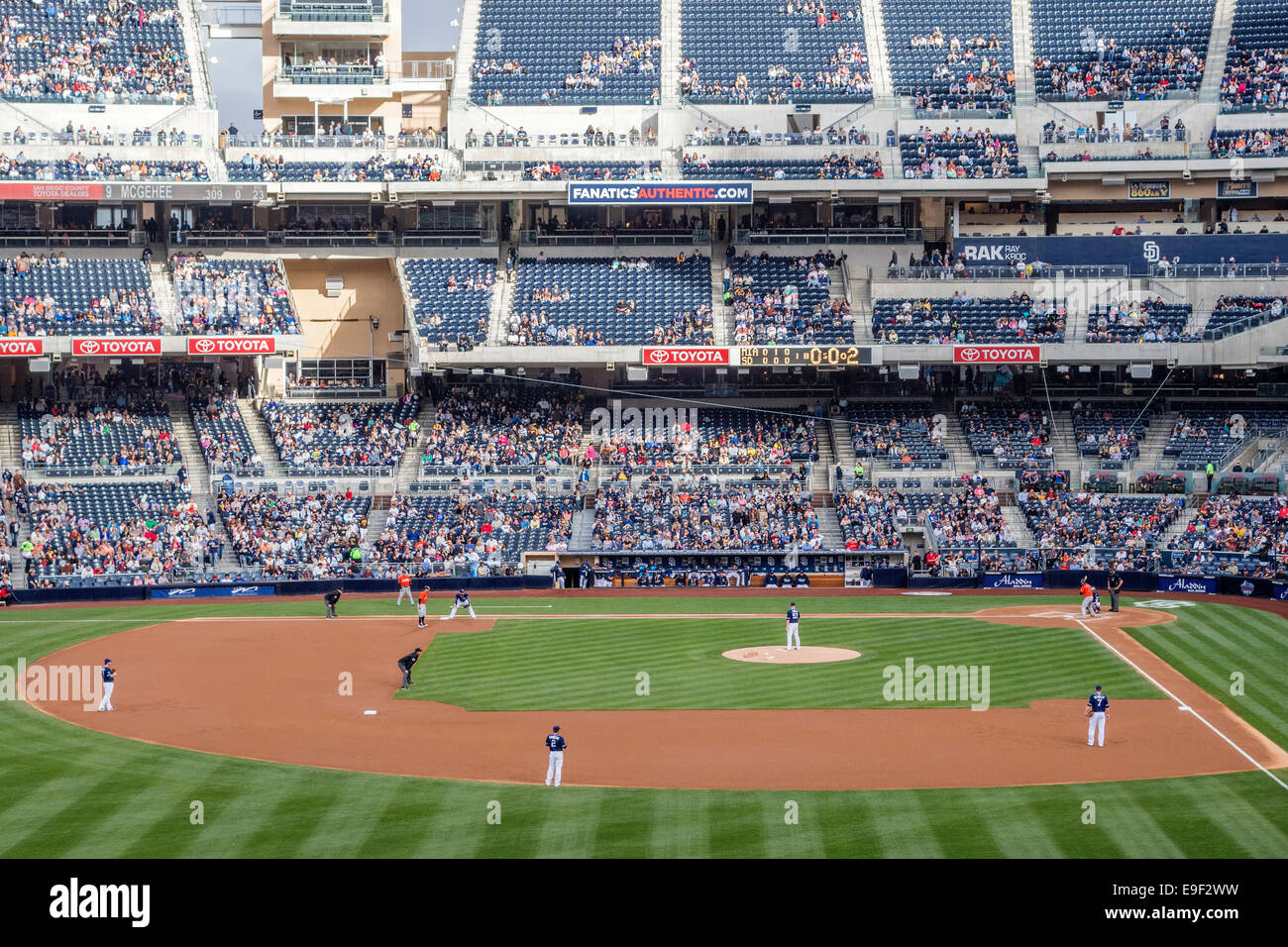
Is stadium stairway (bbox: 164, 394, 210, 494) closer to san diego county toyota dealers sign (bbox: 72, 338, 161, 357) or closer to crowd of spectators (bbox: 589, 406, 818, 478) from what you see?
san diego county toyota dealers sign (bbox: 72, 338, 161, 357)

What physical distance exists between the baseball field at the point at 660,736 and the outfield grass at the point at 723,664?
0.13m

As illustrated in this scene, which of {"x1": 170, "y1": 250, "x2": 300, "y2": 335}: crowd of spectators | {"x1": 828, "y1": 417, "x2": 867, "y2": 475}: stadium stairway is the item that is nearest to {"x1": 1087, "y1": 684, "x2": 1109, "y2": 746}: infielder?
{"x1": 828, "y1": 417, "x2": 867, "y2": 475}: stadium stairway

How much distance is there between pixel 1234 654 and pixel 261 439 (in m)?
37.5

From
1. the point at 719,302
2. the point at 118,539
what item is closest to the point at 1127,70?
the point at 719,302

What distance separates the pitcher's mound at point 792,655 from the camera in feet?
112

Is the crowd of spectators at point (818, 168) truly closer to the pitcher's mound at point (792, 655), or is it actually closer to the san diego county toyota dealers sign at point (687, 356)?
the san diego county toyota dealers sign at point (687, 356)

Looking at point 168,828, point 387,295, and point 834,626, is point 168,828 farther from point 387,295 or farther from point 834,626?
point 387,295

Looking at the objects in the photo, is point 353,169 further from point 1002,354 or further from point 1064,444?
point 1064,444

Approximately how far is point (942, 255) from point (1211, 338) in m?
11.4

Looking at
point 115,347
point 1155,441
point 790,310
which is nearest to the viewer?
point 115,347

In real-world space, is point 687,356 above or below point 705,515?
above

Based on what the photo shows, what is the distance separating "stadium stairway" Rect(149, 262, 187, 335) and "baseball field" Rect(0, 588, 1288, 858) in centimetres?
1770

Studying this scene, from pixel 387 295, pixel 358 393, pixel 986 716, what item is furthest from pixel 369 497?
pixel 986 716
